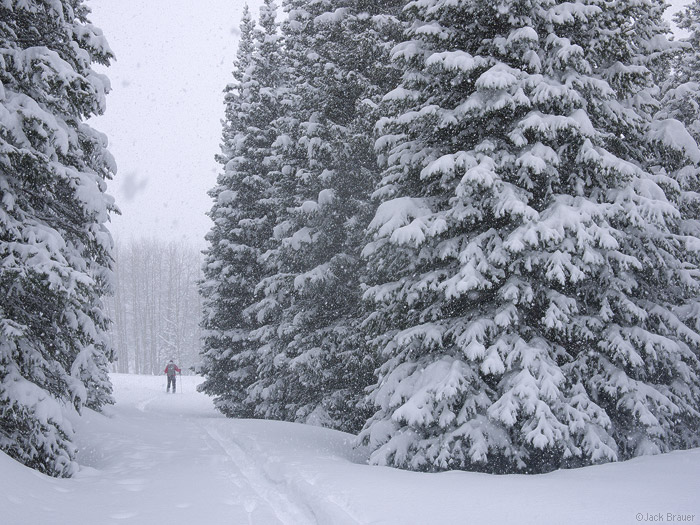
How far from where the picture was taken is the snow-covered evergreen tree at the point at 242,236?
20.5 m

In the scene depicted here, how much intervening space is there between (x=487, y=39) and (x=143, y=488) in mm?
9211

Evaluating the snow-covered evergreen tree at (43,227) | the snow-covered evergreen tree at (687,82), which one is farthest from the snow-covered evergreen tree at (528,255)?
the snow-covered evergreen tree at (43,227)

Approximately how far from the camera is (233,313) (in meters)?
21.3

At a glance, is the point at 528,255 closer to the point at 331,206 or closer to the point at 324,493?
the point at 324,493

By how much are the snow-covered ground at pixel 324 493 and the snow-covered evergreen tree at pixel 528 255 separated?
2.60 ft

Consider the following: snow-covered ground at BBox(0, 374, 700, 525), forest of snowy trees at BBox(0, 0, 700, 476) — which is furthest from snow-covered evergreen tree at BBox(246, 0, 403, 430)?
snow-covered ground at BBox(0, 374, 700, 525)

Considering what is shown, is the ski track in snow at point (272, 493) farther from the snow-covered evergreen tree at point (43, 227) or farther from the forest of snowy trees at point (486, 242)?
the snow-covered evergreen tree at point (43, 227)

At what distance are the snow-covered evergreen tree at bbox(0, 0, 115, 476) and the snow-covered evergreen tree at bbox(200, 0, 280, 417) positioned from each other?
11242mm

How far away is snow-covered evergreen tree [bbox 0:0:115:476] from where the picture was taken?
7.09 m

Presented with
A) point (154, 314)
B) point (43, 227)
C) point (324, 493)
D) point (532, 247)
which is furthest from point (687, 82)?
point (154, 314)

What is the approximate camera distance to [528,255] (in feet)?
25.2

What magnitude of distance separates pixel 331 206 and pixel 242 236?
7079 millimetres

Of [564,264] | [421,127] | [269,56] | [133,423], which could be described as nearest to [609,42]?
[421,127]

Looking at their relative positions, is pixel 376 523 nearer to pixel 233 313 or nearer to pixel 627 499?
pixel 627 499
